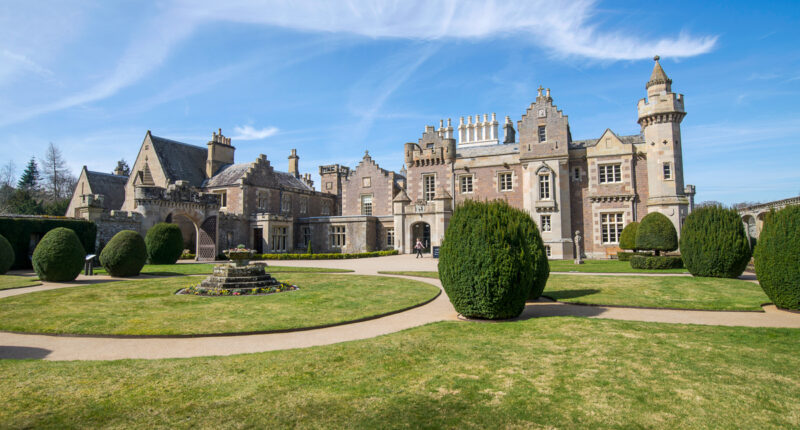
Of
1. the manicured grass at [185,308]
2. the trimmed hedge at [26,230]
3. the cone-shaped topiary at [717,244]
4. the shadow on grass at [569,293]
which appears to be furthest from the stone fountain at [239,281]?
the cone-shaped topiary at [717,244]

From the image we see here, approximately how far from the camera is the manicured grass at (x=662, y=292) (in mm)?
11820

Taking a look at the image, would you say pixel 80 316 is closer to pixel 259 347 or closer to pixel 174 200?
pixel 259 347

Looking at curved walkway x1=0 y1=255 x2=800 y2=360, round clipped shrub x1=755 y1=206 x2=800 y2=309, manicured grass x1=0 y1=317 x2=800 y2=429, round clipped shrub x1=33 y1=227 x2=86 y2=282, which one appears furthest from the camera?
round clipped shrub x1=33 y1=227 x2=86 y2=282

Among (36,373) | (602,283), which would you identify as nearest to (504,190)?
(602,283)

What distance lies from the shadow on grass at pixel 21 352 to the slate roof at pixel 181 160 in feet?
111

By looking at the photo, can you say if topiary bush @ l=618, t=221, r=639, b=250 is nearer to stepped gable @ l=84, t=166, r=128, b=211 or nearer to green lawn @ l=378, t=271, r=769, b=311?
green lawn @ l=378, t=271, r=769, b=311

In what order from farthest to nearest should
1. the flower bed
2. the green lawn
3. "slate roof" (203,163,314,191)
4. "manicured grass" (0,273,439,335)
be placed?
"slate roof" (203,163,314,191) < the flower bed < the green lawn < "manicured grass" (0,273,439,335)

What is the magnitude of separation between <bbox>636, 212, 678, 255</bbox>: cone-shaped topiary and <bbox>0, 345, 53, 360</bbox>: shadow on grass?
79.8 feet

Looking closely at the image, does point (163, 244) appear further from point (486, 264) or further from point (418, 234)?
point (486, 264)

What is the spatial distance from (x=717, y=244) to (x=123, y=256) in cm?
2482

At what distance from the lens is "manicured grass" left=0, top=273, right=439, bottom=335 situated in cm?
935

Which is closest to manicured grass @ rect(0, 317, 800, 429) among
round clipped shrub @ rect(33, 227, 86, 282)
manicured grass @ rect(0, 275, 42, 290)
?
manicured grass @ rect(0, 275, 42, 290)

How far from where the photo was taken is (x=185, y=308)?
11367mm

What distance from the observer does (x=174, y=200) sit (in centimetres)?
3134
